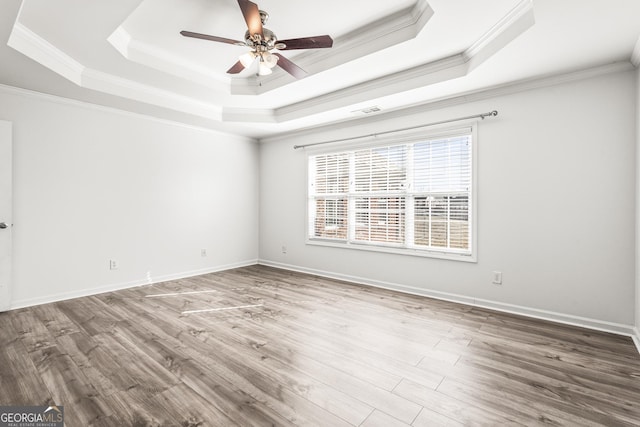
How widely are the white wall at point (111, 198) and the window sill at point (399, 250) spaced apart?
1758mm

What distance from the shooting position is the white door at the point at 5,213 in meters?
3.18

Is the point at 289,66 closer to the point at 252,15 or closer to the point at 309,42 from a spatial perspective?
the point at 309,42

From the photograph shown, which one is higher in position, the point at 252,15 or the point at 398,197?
the point at 252,15

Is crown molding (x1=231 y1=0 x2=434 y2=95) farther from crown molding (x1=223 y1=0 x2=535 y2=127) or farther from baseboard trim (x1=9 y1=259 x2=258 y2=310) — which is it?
baseboard trim (x1=9 y1=259 x2=258 y2=310)

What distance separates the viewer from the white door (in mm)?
3176

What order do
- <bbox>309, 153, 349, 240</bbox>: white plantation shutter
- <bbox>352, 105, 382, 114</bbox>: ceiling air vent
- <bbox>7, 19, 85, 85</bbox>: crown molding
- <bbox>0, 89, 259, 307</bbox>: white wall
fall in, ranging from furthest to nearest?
<bbox>309, 153, 349, 240</bbox>: white plantation shutter < <bbox>352, 105, 382, 114</bbox>: ceiling air vent < <bbox>0, 89, 259, 307</bbox>: white wall < <bbox>7, 19, 85, 85</bbox>: crown molding

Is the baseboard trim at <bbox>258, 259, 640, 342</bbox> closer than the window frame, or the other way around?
the baseboard trim at <bbox>258, 259, 640, 342</bbox>

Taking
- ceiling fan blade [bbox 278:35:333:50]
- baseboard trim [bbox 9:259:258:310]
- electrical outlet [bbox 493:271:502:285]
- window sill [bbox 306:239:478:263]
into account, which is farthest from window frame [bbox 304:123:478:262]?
ceiling fan blade [bbox 278:35:333:50]

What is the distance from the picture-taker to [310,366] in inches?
85.6

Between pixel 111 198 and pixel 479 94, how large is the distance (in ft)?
15.9

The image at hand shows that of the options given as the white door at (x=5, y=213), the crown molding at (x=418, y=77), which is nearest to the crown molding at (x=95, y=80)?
the crown molding at (x=418, y=77)

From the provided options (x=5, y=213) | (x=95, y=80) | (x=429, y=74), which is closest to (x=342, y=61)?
(x=429, y=74)

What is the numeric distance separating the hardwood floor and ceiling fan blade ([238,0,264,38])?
2.51m

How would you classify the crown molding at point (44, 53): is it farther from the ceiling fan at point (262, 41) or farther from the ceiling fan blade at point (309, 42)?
the ceiling fan blade at point (309, 42)
